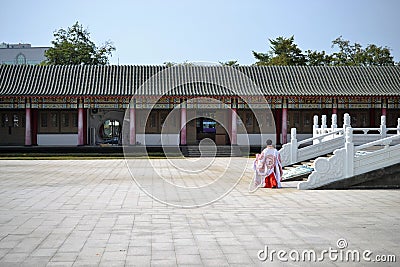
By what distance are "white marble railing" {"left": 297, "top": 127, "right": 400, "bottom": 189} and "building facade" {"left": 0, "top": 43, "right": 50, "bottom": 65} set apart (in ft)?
199

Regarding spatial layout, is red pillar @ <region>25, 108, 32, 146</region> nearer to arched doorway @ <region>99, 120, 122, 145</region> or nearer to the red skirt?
arched doorway @ <region>99, 120, 122, 145</region>

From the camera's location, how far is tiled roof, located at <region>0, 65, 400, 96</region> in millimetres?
28234

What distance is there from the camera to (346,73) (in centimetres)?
3052

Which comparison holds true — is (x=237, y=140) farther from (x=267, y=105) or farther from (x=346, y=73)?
(x=346, y=73)

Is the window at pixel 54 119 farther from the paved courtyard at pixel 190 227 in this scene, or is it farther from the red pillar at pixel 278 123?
the paved courtyard at pixel 190 227

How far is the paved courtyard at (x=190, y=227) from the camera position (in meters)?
6.09

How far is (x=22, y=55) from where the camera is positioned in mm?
68062

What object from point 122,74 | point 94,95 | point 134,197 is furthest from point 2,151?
point 134,197

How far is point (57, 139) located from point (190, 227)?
23.1 meters

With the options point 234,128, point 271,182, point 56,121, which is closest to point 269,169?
point 271,182

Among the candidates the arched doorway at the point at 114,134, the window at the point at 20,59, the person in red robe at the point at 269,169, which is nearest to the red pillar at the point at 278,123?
the arched doorway at the point at 114,134

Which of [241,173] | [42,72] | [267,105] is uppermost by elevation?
[42,72]

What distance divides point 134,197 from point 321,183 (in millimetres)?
4225

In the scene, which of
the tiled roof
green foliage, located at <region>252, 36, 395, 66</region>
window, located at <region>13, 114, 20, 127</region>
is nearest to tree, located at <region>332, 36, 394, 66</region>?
green foliage, located at <region>252, 36, 395, 66</region>
